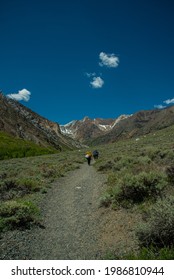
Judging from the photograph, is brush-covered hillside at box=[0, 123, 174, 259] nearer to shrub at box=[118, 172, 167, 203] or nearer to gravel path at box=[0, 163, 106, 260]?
shrub at box=[118, 172, 167, 203]

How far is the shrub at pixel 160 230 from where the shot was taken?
7074 millimetres

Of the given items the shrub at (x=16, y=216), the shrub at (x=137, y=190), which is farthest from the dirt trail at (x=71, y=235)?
the shrub at (x=137, y=190)

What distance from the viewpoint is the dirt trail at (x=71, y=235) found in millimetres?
8078

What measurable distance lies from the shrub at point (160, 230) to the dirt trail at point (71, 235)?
2.86 ft

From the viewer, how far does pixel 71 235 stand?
941 centimetres

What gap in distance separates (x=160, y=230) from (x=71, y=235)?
10.9 ft

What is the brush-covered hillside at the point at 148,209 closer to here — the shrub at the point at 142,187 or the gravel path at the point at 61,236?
the shrub at the point at 142,187

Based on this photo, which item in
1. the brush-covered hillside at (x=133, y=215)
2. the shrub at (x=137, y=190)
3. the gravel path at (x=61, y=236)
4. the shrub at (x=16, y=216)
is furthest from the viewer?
the shrub at (x=137, y=190)

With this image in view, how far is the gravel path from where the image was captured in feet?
26.4

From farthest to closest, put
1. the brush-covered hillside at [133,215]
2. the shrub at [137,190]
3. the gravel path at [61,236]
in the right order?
1. the shrub at [137,190]
2. the gravel path at [61,236]
3. the brush-covered hillside at [133,215]

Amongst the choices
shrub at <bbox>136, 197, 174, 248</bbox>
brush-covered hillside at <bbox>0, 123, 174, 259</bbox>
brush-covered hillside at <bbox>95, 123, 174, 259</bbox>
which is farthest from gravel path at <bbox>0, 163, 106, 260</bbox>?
shrub at <bbox>136, 197, 174, 248</bbox>

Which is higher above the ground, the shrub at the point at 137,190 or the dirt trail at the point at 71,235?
the shrub at the point at 137,190

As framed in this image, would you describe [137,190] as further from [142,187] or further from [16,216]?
[16,216]

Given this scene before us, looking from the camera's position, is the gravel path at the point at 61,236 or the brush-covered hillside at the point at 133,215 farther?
the gravel path at the point at 61,236
